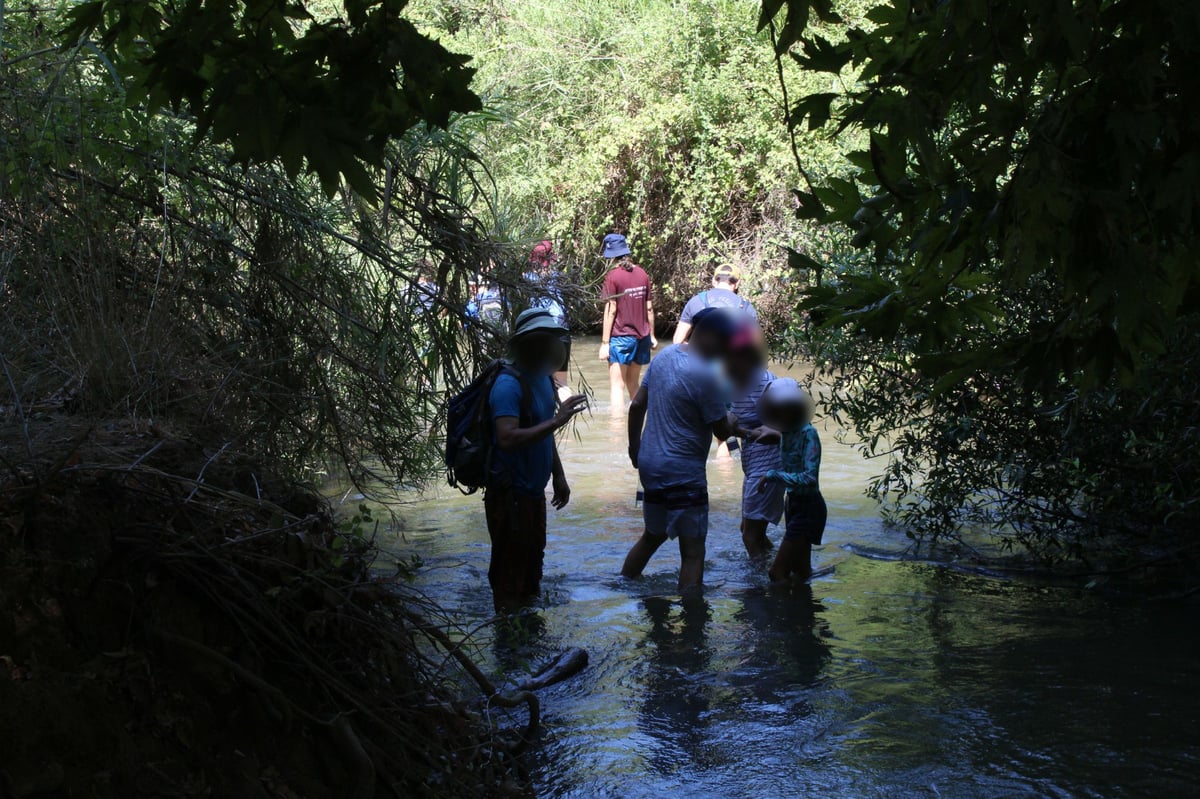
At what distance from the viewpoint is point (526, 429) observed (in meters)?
6.51

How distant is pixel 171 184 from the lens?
6.57m

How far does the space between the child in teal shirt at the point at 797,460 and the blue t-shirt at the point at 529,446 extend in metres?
1.59

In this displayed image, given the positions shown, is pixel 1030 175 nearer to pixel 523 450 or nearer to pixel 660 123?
pixel 523 450

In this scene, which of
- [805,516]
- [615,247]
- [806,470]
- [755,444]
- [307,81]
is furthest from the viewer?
[615,247]

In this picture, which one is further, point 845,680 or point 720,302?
point 720,302

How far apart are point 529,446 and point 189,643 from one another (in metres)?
3.20

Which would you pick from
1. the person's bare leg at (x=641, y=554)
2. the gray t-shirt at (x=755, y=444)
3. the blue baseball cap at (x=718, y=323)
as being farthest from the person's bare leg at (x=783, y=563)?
the blue baseball cap at (x=718, y=323)

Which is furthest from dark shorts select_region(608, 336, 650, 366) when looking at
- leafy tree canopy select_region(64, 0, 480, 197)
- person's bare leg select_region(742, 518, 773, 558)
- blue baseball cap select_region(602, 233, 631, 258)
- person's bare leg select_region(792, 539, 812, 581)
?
leafy tree canopy select_region(64, 0, 480, 197)

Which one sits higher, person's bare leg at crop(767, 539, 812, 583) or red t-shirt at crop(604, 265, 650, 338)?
red t-shirt at crop(604, 265, 650, 338)

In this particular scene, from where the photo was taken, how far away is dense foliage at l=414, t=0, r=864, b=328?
21.9 m

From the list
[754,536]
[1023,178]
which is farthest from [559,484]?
[1023,178]

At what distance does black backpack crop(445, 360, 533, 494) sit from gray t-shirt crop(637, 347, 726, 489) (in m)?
1.00

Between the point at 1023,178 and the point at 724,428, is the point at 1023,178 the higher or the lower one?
the higher one

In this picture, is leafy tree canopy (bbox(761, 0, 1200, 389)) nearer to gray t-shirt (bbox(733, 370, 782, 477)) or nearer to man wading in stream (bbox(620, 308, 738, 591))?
man wading in stream (bbox(620, 308, 738, 591))
